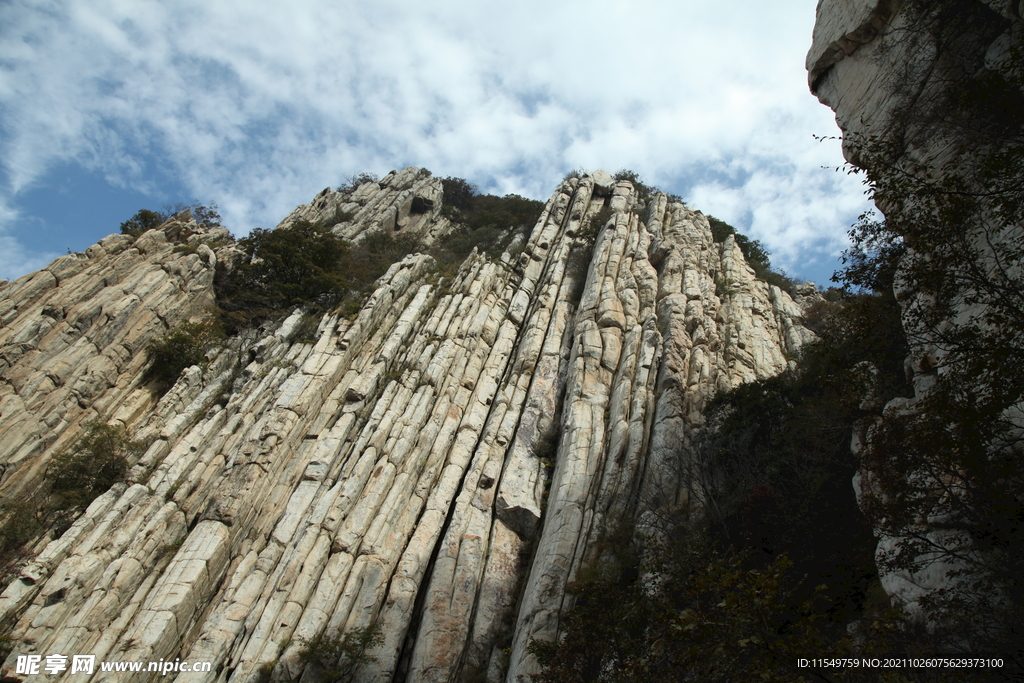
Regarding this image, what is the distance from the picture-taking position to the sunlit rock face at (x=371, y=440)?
59.1 ft

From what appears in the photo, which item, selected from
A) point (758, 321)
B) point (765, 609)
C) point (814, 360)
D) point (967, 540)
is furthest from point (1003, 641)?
point (758, 321)

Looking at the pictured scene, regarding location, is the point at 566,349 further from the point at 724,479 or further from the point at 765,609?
the point at 765,609

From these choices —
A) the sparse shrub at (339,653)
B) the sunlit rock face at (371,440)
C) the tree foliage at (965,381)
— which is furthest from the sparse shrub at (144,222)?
the tree foliage at (965,381)

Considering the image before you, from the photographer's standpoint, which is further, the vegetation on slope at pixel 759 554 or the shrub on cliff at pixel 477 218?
the shrub on cliff at pixel 477 218

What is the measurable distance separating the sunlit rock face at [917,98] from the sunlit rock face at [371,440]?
9.37 m

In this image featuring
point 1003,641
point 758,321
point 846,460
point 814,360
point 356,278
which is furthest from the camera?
point 356,278

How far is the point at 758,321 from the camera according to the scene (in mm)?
33000

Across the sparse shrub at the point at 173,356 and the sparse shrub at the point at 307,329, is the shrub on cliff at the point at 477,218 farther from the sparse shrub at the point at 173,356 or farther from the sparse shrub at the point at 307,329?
the sparse shrub at the point at 173,356

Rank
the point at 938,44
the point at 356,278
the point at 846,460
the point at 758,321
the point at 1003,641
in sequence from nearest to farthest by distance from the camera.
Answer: the point at 1003,641 → the point at 938,44 → the point at 846,460 → the point at 758,321 → the point at 356,278

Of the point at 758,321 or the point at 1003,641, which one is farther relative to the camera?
the point at 758,321

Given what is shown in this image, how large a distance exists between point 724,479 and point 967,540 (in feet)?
33.6

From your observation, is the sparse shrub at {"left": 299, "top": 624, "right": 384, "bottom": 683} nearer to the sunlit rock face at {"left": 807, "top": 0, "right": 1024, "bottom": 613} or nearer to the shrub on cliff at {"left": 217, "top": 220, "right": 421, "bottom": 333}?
the sunlit rock face at {"left": 807, "top": 0, "right": 1024, "bottom": 613}

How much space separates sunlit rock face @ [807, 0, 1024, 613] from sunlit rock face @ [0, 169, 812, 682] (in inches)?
369

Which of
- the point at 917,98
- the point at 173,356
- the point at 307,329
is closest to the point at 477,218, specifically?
the point at 307,329
